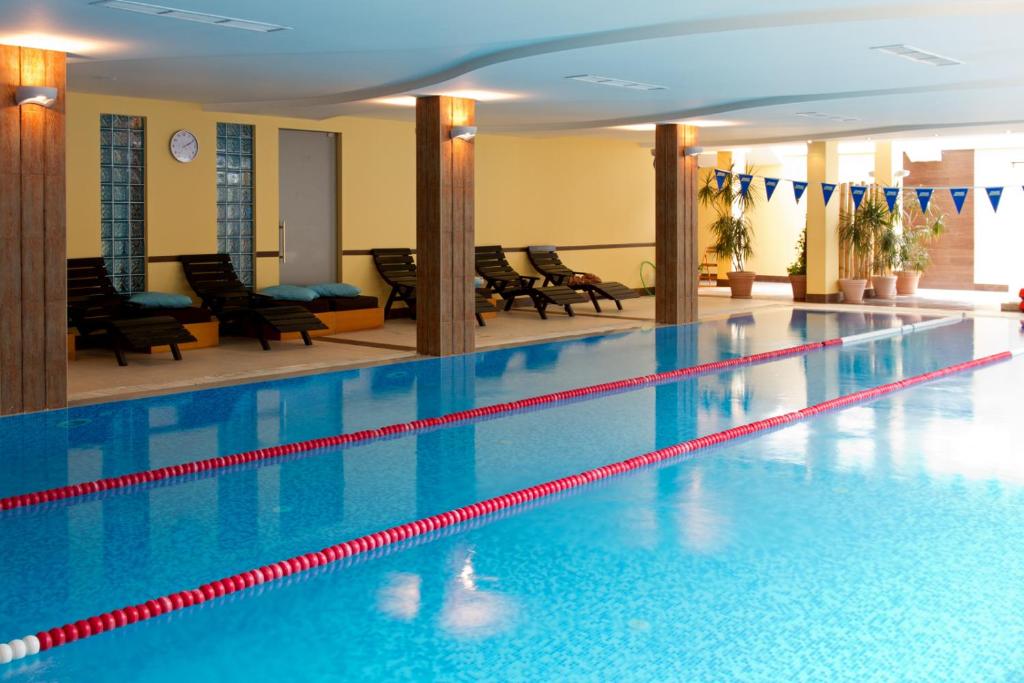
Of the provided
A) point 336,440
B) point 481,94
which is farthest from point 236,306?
point 336,440

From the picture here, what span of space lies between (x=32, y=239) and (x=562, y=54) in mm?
4453

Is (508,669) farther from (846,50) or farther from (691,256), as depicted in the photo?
(691,256)

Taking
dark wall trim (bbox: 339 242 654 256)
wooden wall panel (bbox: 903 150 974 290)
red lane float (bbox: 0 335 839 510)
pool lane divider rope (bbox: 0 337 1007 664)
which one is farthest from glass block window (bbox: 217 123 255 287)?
wooden wall panel (bbox: 903 150 974 290)

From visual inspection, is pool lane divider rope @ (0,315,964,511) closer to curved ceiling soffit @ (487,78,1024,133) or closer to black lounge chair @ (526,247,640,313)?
curved ceiling soffit @ (487,78,1024,133)

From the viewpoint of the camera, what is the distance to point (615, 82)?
1142 centimetres

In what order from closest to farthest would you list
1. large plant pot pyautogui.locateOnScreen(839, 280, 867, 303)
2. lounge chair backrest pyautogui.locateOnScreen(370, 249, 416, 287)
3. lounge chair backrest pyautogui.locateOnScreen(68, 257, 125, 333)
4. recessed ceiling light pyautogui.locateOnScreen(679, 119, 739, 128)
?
lounge chair backrest pyautogui.locateOnScreen(68, 257, 125, 333) → recessed ceiling light pyautogui.locateOnScreen(679, 119, 739, 128) → lounge chair backrest pyautogui.locateOnScreen(370, 249, 416, 287) → large plant pot pyautogui.locateOnScreen(839, 280, 867, 303)

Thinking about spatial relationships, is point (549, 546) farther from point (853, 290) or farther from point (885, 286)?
point (885, 286)

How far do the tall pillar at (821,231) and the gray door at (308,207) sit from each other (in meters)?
8.59

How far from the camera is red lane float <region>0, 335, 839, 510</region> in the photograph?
21.4 feet

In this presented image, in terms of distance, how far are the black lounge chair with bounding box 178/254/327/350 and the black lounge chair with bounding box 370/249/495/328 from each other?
2.20 m

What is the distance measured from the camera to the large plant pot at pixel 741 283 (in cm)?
2127

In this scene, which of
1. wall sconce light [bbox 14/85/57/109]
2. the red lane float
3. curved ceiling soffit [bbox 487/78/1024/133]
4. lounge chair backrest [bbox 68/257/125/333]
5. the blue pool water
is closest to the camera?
the blue pool water

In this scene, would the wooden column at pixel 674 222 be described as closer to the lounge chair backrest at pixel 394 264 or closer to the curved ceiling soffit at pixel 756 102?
the curved ceiling soffit at pixel 756 102

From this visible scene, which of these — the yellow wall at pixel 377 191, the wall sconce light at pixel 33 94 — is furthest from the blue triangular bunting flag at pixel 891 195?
the wall sconce light at pixel 33 94
